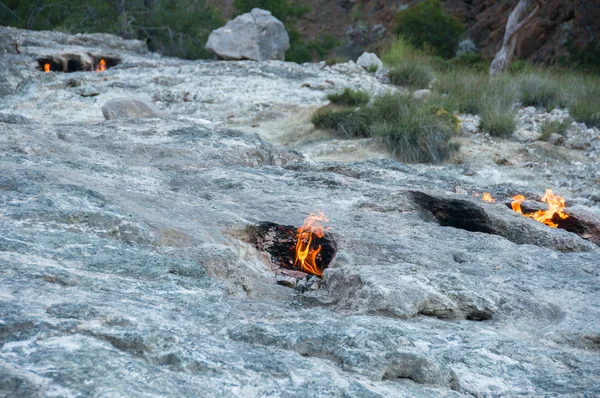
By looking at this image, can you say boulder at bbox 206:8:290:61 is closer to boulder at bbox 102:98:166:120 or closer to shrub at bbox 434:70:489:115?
shrub at bbox 434:70:489:115

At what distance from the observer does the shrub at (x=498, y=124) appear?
8.65 m

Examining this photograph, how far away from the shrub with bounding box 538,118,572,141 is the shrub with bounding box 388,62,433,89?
256 cm

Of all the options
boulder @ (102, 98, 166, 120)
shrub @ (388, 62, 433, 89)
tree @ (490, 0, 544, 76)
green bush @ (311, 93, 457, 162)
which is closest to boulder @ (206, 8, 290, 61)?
shrub @ (388, 62, 433, 89)

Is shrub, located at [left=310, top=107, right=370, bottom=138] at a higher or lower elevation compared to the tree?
lower

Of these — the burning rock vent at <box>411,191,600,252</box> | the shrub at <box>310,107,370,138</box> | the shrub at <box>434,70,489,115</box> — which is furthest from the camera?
the shrub at <box>434,70,489,115</box>

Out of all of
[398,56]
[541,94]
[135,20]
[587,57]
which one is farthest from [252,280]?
[135,20]

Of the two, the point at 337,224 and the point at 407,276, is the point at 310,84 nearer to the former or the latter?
the point at 337,224

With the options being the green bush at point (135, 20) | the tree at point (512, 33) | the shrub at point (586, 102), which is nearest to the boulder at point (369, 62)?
the tree at point (512, 33)

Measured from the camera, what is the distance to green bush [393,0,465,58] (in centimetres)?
2006

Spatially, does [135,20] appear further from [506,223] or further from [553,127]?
[506,223]

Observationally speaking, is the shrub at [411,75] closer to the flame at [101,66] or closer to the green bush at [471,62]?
the green bush at [471,62]

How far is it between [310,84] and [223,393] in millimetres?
9179

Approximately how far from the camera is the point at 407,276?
9.52 ft

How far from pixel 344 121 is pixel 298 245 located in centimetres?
525
